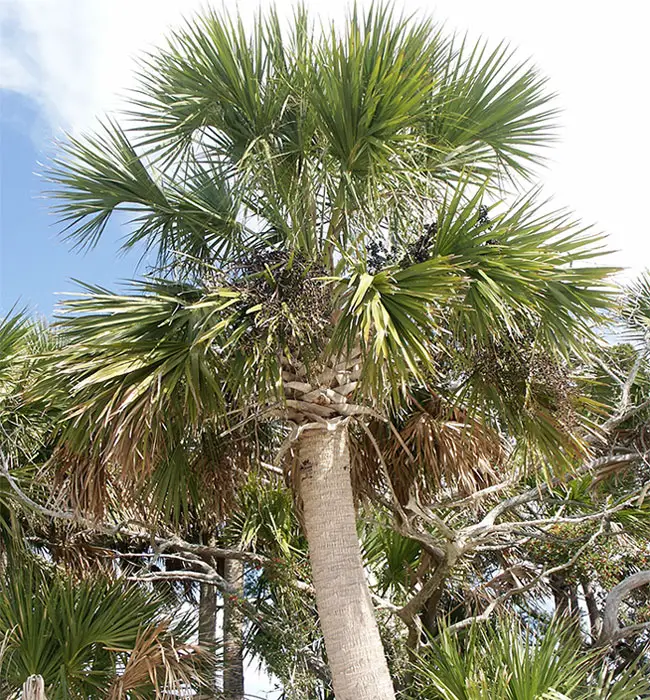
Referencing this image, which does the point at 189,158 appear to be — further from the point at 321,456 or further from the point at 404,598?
the point at 404,598

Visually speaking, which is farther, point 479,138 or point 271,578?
point 271,578

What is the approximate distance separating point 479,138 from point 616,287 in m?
1.38

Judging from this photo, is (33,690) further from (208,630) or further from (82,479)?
(208,630)

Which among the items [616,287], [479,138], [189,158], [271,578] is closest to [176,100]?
[189,158]

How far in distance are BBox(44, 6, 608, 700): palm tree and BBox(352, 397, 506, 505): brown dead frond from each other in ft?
1.10

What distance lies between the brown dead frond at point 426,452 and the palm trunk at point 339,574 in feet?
1.85

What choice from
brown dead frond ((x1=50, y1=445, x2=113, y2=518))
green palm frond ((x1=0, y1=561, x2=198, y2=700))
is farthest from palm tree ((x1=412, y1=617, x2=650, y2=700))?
brown dead frond ((x1=50, y1=445, x2=113, y2=518))

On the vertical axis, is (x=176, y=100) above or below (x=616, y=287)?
above

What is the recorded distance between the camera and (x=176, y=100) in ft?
15.1

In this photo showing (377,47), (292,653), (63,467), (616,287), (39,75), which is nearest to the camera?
(377,47)

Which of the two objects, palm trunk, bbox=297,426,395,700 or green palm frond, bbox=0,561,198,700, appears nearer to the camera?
palm trunk, bbox=297,426,395,700

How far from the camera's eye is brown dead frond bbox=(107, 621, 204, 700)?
450 cm

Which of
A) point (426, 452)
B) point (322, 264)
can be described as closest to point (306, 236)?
point (322, 264)

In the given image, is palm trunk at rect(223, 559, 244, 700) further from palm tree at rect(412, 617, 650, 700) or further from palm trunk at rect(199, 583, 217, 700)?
palm tree at rect(412, 617, 650, 700)
